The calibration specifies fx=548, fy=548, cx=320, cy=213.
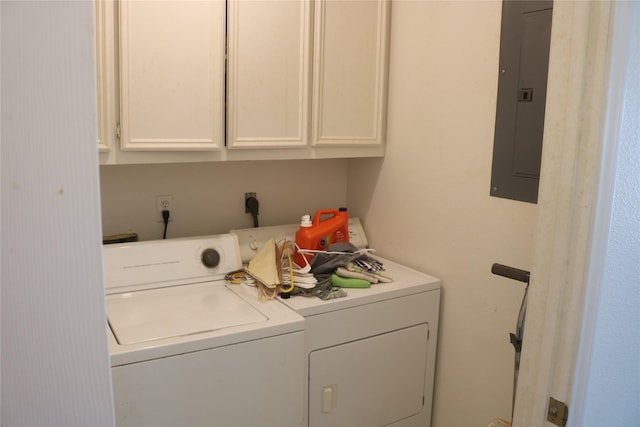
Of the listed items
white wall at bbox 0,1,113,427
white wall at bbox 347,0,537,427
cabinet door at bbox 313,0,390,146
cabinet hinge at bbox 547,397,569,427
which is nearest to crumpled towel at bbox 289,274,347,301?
white wall at bbox 347,0,537,427

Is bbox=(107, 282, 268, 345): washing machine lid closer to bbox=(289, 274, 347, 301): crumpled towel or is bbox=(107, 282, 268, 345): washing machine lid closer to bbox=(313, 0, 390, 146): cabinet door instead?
bbox=(289, 274, 347, 301): crumpled towel

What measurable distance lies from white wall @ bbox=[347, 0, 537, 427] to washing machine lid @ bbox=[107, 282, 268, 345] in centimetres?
85

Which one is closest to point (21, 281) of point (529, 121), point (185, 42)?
point (185, 42)

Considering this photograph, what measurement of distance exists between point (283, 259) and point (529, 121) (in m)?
1.05

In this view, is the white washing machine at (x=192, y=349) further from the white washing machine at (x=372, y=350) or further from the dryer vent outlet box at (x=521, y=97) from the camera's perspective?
the dryer vent outlet box at (x=521, y=97)

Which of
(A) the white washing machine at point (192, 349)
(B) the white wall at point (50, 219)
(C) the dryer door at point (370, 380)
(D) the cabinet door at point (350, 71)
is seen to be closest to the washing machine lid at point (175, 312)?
(A) the white washing machine at point (192, 349)

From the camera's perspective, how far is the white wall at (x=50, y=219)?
42 cm

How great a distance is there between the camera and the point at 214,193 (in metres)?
2.45

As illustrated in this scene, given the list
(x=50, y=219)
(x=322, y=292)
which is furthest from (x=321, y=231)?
(x=50, y=219)

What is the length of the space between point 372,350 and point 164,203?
3.48ft

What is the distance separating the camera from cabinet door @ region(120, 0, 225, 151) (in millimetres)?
1830

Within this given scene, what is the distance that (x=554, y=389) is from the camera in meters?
1.16

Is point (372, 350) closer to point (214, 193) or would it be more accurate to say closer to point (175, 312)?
point (175, 312)

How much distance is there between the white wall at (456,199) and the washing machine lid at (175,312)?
33.5 inches
